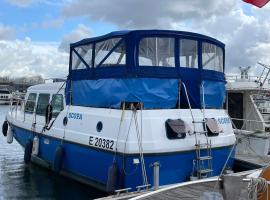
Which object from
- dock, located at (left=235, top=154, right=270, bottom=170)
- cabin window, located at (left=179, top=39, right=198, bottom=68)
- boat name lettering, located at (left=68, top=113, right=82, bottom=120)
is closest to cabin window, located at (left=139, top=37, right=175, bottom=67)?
cabin window, located at (left=179, top=39, right=198, bottom=68)

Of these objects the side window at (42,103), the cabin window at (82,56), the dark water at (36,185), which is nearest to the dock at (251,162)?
the dark water at (36,185)

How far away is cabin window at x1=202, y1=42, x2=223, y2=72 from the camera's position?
1175 centimetres

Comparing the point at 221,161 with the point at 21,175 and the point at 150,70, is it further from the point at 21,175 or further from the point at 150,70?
the point at 21,175

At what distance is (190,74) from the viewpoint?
11320 mm

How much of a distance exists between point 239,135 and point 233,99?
2.60m

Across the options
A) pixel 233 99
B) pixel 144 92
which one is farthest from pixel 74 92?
pixel 233 99

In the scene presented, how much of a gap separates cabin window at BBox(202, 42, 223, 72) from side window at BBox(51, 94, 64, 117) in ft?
15.2

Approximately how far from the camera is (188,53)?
11383 mm

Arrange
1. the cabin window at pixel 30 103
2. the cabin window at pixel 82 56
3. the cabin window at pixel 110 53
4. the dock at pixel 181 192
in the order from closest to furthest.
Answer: the dock at pixel 181 192 → the cabin window at pixel 110 53 → the cabin window at pixel 82 56 → the cabin window at pixel 30 103

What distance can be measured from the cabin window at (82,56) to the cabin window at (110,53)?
38 centimetres

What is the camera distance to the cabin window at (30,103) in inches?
616

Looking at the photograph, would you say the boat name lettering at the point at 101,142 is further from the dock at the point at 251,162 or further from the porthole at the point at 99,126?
the dock at the point at 251,162

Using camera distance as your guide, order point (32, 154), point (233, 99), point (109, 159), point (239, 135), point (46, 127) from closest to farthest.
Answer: point (109, 159)
point (46, 127)
point (32, 154)
point (239, 135)
point (233, 99)

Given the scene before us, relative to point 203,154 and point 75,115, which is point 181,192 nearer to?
point 203,154
